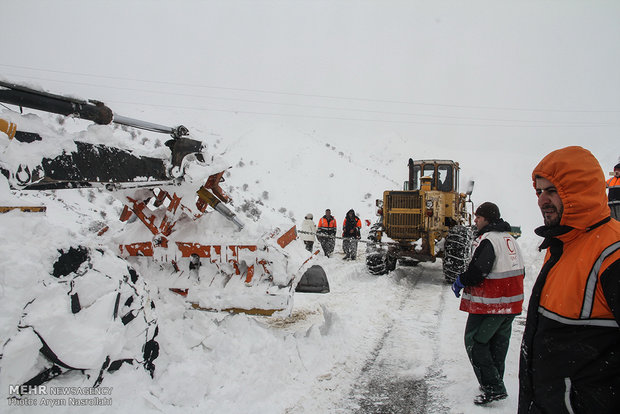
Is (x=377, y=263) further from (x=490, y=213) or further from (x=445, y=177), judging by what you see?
(x=490, y=213)

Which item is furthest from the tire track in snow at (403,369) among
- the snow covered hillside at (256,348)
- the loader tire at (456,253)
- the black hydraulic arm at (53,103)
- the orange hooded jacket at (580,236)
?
the black hydraulic arm at (53,103)

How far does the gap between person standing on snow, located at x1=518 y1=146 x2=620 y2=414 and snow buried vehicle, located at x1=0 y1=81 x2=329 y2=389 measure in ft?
8.80

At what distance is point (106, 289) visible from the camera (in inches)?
115

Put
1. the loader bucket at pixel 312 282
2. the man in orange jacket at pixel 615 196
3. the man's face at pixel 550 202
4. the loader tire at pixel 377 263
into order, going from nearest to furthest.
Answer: the man's face at pixel 550 202
the man in orange jacket at pixel 615 196
the loader bucket at pixel 312 282
the loader tire at pixel 377 263

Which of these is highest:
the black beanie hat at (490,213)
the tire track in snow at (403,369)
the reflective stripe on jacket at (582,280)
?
the black beanie hat at (490,213)

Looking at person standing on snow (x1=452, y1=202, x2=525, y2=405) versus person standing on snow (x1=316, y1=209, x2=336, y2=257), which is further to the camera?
person standing on snow (x1=316, y1=209, x2=336, y2=257)

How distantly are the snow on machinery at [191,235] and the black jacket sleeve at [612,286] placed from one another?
9.88 feet

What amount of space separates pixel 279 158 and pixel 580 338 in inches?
1127

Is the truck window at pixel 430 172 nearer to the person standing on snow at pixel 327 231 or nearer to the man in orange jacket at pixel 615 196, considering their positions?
the person standing on snow at pixel 327 231

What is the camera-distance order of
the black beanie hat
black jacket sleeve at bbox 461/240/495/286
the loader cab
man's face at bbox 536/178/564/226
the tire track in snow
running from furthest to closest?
the loader cab
the black beanie hat
the tire track in snow
black jacket sleeve at bbox 461/240/495/286
man's face at bbox 536/178/564/226

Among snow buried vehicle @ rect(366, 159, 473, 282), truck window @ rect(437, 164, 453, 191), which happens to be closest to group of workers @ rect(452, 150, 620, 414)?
snow buried vehicle @ rect(366, 159, 473, 282)

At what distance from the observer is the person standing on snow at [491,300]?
3.36 meters

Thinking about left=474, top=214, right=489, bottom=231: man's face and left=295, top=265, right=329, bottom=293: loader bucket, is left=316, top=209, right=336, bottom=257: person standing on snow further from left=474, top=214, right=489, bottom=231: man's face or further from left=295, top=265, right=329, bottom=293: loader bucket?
left=474, top=214, right=489, bottom=231: man's face

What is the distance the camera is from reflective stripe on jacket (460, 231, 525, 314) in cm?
337
